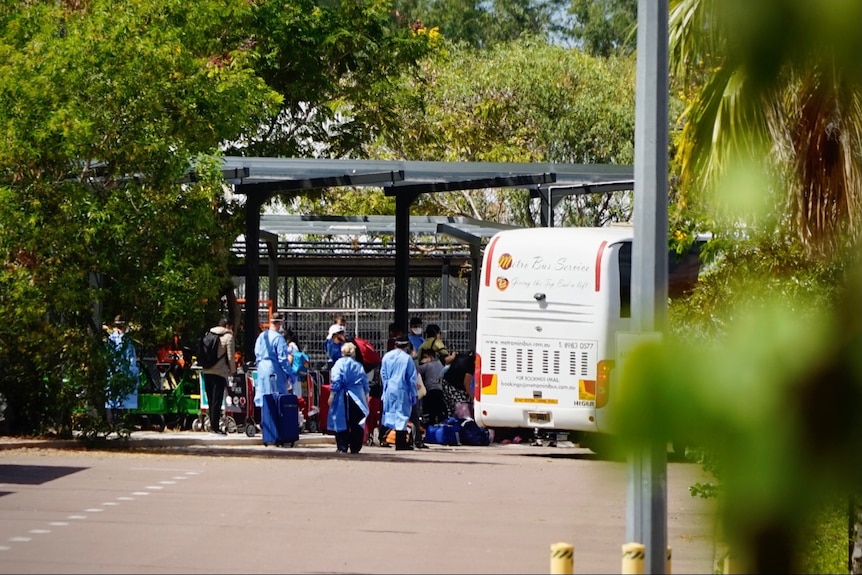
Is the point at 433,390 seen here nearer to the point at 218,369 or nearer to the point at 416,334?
the point at 416,334

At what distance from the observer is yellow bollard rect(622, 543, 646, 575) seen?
739 cm

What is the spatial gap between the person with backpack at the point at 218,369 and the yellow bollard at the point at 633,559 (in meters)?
13.2

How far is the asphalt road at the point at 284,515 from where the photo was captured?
32.4 ft

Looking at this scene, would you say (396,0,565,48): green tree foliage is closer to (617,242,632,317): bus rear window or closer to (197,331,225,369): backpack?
(197,331,225,369): backpack

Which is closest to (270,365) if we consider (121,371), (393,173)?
(121,371)

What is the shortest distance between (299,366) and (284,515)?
920 centimetres

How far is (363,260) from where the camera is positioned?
3319 cm

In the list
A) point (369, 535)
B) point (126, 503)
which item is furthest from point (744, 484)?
point (126, 503)

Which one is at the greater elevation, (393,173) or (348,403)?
(393,173)

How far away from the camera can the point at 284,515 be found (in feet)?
40.7

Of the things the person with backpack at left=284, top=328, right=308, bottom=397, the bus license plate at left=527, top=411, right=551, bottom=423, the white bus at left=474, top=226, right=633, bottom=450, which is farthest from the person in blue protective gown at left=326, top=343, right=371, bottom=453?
the bus license plate at left=527, top=411, right=551, bottom=423

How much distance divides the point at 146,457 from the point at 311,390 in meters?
4.92

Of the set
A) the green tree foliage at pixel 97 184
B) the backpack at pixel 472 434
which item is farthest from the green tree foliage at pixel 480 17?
the green tree foliage at pixel 97 184

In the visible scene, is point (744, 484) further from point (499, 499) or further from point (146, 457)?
point (146, 457)
